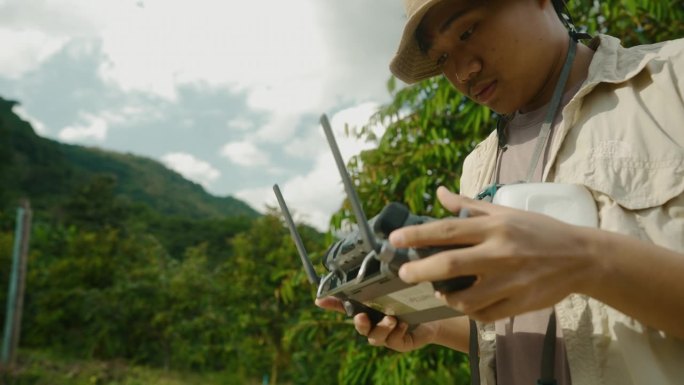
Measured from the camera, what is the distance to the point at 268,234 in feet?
44.9

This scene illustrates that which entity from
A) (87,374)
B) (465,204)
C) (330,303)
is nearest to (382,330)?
(330,303)

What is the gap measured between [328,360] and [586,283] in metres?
6.35

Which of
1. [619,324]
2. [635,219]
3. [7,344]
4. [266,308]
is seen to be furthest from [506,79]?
[7,344]

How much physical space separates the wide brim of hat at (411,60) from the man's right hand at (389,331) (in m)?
0.65

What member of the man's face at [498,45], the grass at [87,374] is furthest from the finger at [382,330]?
the grass at [87,374]

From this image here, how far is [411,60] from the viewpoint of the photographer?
61.3 inches

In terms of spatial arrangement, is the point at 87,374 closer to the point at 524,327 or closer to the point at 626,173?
the point at 524,327

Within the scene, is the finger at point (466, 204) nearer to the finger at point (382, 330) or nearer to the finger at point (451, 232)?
the finger at point (451, 232)

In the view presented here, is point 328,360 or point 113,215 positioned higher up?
point 113,215

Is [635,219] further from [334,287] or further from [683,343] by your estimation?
[334,287]

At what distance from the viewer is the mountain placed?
36281 mm

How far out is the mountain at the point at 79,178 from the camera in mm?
36281

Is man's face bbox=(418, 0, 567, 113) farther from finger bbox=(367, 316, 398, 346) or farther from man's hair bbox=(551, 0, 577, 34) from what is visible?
Answer: finger bbox=(367, 316, 398, 346)

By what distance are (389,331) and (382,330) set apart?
15 millimetres
